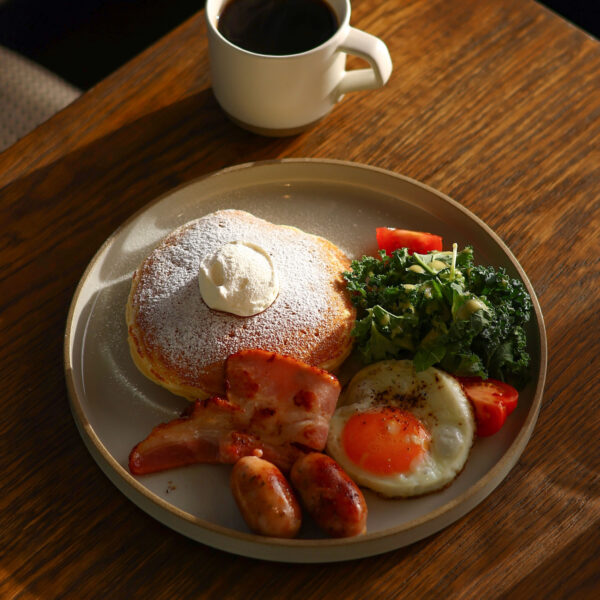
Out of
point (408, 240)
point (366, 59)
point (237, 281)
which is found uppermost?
point (366, 59)

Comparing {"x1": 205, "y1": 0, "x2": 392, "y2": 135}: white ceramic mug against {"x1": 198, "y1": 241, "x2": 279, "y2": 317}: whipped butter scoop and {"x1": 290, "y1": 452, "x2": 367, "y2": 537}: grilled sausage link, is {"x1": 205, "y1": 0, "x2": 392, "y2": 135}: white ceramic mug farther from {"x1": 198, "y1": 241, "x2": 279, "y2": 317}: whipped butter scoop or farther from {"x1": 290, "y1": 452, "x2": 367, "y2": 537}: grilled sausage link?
{"x1": 290, "y1": 452, "x2": 367, "y2": 537}: grilled sausage link

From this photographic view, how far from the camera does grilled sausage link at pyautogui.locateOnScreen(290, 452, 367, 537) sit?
4.16ft

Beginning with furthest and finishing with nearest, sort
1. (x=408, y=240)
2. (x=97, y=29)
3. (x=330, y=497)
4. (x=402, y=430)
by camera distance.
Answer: (x=97, y=29), (x=408, y=240), (x=402, y=430), (x=330, y=497)

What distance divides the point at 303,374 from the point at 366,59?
30.7 inches

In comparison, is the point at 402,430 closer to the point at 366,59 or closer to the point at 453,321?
the point at 453,321

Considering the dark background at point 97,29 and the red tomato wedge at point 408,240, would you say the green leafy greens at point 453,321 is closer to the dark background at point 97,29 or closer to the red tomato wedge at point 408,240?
the red tomato wedge at point 408,240

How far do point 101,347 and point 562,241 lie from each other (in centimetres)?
111

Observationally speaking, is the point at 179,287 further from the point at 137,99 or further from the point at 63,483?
the point at 137,99

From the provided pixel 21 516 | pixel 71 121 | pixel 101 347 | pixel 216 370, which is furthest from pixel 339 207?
pixel 21 516

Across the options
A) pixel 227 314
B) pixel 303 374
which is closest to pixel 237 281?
pixel 227 314

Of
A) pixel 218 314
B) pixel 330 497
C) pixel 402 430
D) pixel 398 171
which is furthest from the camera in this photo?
pixel 398 171

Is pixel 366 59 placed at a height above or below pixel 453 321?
above

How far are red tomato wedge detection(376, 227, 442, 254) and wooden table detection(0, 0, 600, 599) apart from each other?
0.24 m

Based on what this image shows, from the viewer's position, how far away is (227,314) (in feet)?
4.91
